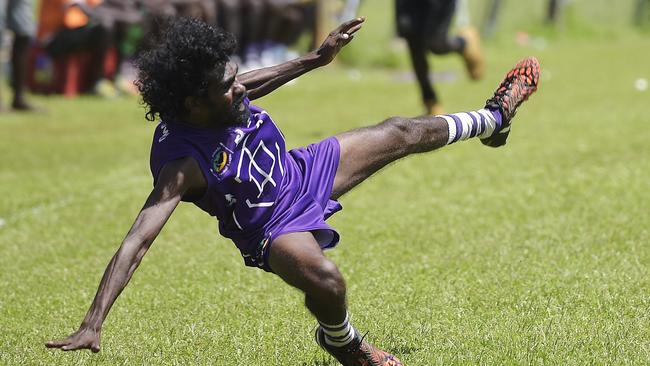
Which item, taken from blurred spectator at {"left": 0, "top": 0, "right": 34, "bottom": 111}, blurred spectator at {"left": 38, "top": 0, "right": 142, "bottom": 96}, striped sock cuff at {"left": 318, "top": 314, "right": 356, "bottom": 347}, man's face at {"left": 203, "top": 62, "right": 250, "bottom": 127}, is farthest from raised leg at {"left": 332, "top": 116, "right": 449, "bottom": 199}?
blurred spectator at {"left": 38, "top": 0, "right": 142, "bottom": 96}

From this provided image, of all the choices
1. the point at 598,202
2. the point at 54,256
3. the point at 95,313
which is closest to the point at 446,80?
the point at 598,202

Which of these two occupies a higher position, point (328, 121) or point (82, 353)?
point (82, 353)

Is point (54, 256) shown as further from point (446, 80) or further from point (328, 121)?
point (446, 80)

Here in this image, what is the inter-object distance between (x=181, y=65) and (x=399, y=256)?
8.06 ft

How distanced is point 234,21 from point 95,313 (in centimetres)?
1304

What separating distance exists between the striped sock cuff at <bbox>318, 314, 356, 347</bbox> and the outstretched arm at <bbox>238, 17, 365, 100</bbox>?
116cm

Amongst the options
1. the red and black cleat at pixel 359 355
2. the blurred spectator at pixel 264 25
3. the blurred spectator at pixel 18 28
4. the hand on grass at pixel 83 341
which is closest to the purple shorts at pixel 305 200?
the red and black cleat at pixel 359 355

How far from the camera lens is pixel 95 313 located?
11.4 ft

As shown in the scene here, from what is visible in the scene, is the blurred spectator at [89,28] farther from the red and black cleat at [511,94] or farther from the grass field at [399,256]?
the red and black cleat at [511,94]

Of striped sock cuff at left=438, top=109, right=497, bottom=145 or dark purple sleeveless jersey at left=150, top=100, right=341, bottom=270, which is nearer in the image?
dark purple sleeveless jersey at left=150, top=100, right=341, bottom=270

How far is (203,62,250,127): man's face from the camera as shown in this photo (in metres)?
4.02

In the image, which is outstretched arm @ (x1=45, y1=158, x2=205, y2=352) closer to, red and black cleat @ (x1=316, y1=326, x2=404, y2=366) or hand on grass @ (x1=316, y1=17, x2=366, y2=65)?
red and black cleat @ (x1=316, y1=326, x2=404, y2=366)

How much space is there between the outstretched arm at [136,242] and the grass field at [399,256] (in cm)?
84

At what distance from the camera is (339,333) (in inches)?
156
